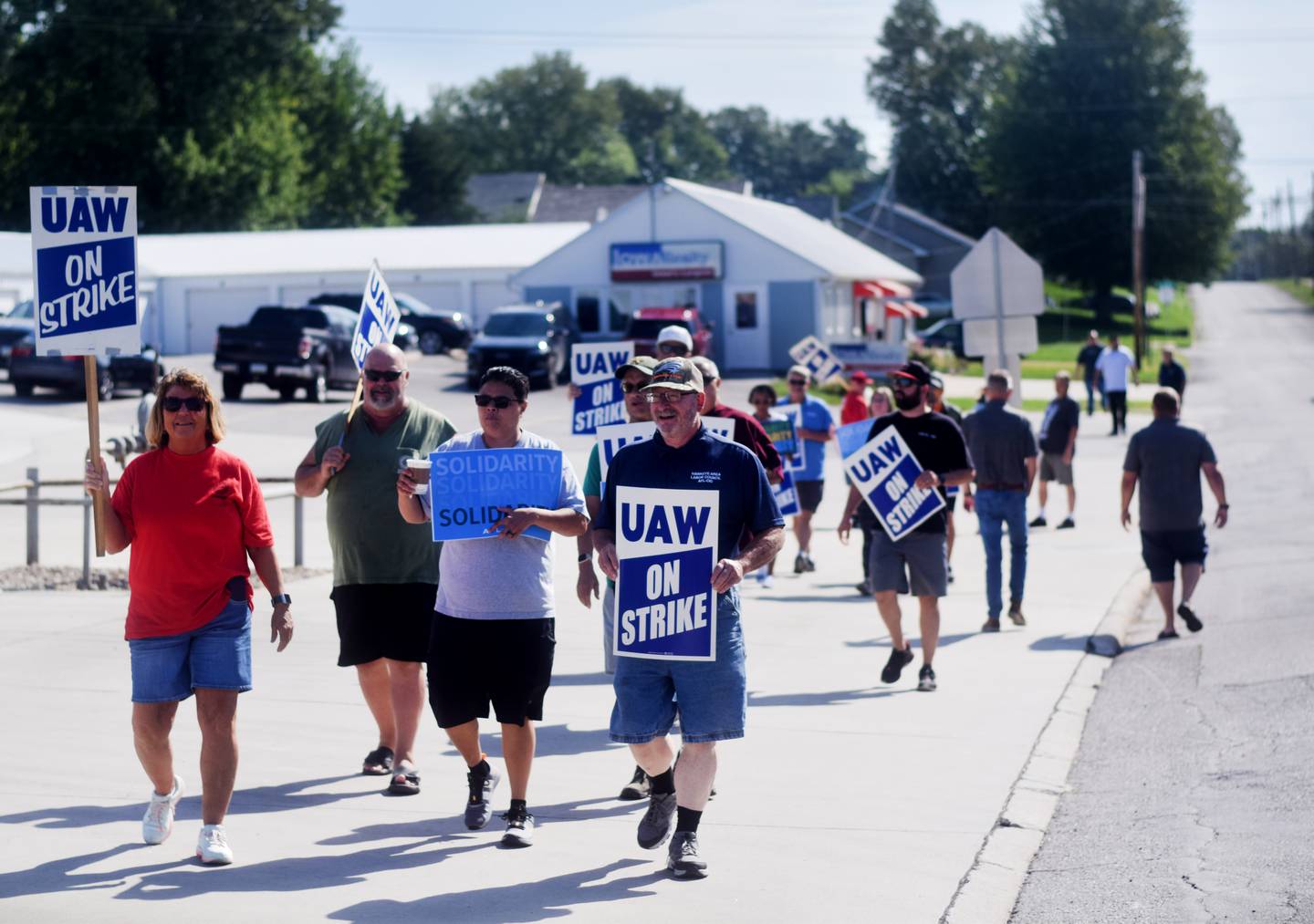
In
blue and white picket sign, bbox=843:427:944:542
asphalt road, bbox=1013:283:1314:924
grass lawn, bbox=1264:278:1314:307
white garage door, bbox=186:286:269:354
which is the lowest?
asphalt road, bbox=1013:283:1314:924

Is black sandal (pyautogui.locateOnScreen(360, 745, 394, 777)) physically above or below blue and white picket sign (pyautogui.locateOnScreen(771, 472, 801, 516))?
below

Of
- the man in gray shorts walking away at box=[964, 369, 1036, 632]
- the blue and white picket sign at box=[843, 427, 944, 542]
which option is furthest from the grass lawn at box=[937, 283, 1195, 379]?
the blue and white picket sign at box=[843, 427, 944, 542]

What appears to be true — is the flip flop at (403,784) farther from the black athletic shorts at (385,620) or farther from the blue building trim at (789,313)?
the blue building trim at (789,313)

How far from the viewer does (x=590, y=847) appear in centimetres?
674

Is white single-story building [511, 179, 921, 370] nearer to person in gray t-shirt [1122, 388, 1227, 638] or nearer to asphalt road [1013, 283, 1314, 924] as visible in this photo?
asphalt road [1013, 283, 1314, 924]

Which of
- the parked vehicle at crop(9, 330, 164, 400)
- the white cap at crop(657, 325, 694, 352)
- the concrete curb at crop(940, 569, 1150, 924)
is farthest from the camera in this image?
the parked vehicle at crop(9, 330, 164, 400)

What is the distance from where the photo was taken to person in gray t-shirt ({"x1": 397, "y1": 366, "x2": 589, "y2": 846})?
6738 millimetres

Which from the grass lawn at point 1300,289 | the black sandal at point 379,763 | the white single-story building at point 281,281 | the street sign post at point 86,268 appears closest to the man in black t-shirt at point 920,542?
the black sandal at point 379,763

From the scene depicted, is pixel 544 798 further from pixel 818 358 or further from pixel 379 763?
pixel 818 358

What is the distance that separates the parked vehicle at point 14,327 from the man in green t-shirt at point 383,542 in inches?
1347

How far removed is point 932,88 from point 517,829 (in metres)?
106

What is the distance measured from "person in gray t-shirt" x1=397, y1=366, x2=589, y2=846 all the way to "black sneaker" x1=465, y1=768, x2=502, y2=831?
145 mm

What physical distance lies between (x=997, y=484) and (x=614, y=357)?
302 cm

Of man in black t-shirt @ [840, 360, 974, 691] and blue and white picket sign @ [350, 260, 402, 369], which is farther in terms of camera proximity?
man in black t-shirt @ [840, 360, 974, 691]
